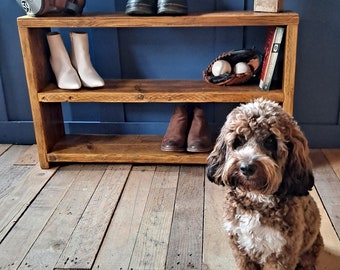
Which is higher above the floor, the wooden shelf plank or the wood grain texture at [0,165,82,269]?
the wooden shelf plank

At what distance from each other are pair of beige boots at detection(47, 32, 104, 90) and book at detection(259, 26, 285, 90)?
32.2 inches

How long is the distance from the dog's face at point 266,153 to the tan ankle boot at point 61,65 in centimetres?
123

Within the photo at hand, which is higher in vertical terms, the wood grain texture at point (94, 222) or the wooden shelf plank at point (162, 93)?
the wooden shelf plank at point (162, 93)

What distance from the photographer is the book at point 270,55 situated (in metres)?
2.09

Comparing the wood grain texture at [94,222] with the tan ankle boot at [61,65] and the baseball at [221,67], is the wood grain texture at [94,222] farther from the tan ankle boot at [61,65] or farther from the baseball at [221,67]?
the baseball at [221,67]

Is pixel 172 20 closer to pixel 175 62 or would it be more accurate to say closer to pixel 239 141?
pixel 175 62

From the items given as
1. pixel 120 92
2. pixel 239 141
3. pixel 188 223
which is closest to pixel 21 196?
pixel 120 92

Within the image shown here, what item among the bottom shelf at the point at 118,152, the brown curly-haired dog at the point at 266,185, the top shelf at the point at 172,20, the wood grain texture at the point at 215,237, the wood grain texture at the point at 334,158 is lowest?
the wood grain texture at the point at 215,237

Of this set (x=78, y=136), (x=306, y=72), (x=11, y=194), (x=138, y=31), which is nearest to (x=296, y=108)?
(x=306, y=72)

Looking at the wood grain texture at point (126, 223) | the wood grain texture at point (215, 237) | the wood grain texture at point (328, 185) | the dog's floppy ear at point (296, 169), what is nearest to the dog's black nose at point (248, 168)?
the dog's floppy ear at point (296, 169)

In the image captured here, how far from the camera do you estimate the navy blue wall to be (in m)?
2.40

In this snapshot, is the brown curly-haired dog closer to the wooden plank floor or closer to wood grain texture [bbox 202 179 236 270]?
wood grain texture [bbox 202 179 236 270]

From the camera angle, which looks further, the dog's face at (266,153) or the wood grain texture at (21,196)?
the wood grain texture at (21,196)

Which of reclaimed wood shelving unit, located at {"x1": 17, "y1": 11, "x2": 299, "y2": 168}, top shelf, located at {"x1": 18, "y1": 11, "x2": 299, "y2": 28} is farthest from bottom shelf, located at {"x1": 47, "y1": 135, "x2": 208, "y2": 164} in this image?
top shelf, located at {"x1": 18, "y1": 11, "x2": 299, "y2": 28}
